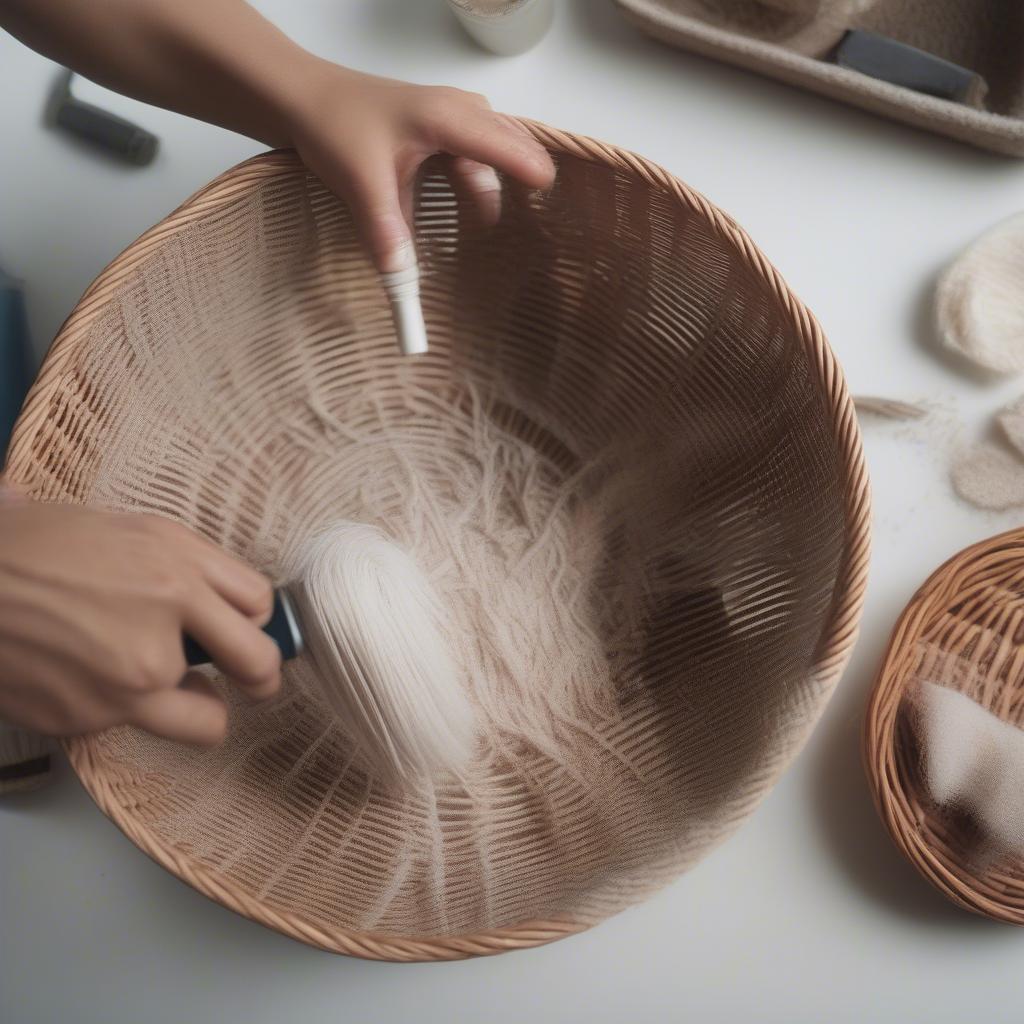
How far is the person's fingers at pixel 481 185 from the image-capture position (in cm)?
53

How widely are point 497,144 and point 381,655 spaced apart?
259 millimetres

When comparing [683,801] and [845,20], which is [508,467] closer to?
[683,801]

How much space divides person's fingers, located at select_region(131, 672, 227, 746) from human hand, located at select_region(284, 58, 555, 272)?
0.23m

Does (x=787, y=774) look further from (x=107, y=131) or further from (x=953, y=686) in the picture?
(x=107, y=131)

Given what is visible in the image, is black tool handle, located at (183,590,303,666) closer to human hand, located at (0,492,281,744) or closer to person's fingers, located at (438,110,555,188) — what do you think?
human hand, located at (0,492,281,744)

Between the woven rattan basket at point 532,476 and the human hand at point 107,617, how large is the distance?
0.05 metres

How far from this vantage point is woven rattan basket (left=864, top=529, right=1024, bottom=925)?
1.68 ft

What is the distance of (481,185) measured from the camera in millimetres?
534

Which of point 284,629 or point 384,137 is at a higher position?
point 384,137

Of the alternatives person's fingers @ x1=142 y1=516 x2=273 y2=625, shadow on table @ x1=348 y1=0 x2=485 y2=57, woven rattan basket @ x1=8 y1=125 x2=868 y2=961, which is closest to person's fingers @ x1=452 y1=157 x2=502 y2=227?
woven rattan basket @ x1=8 y1=125 x2=868 y2=961

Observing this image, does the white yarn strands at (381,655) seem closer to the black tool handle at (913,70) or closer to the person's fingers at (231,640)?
the person's fingers at (231,640)

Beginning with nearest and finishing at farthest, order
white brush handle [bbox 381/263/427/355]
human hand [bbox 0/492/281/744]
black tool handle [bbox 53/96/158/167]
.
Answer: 1. human hand [bbox 0/492/281/744]
2. white brush handle [bbox 381/263/427/355]
3. black tool handle [bbox 53/96/158/167]

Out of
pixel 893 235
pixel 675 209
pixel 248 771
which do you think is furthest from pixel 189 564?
pixel 893 235

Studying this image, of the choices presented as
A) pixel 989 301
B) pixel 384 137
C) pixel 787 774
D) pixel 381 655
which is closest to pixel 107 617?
pixel 381 655
